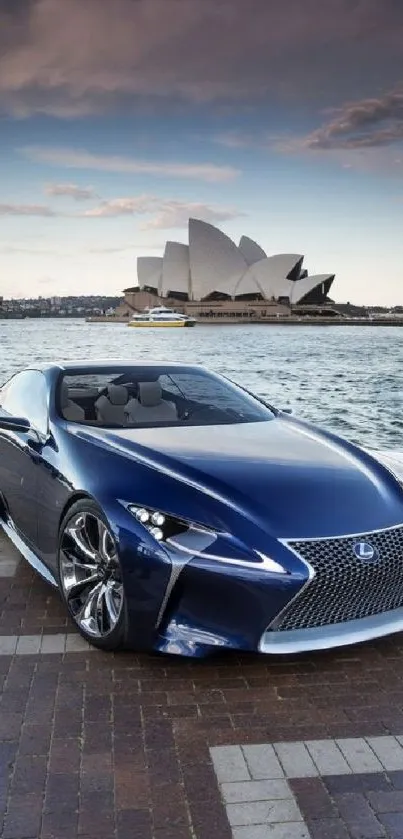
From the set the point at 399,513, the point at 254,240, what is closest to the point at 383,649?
the point at 399,513

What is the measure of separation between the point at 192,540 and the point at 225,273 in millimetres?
95425

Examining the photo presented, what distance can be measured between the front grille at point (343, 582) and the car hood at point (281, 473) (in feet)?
0.21

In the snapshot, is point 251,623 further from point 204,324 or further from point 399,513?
point 204,324

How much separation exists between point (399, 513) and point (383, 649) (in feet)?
2.34

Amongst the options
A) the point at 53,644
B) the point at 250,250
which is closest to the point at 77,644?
the point at 53,644

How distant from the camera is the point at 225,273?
319 ft

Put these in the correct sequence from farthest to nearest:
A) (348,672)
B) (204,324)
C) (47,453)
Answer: (204,324), (47,453), (348,672)

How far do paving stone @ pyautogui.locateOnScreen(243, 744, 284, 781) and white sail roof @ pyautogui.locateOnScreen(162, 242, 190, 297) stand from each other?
95.3 m

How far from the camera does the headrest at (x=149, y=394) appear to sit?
213 inches

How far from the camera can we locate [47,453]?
15.0 feet

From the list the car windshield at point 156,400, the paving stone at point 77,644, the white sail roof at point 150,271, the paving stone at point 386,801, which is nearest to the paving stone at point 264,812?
the paving stone at point 386,801

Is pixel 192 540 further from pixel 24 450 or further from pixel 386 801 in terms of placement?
pixel 24 450

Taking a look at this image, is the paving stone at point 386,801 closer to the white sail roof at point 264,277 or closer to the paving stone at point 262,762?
the paving stone at point 262,762

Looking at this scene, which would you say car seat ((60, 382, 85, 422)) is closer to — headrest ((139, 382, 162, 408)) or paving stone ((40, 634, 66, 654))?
headrest ((139, 382, 162, 408))
